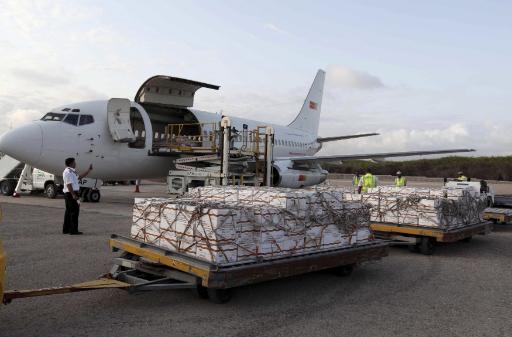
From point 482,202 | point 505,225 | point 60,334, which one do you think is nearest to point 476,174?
point 505,225

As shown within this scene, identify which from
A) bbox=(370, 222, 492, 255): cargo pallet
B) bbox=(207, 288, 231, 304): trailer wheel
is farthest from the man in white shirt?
bbox=(370, 222, 492, 255): cargo pallet

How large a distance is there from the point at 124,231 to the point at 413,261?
5.82 m

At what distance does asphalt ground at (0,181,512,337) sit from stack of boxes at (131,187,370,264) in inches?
21.9

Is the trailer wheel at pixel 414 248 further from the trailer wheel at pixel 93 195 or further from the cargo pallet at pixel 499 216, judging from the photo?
the trailer wheel at pixel 93 195

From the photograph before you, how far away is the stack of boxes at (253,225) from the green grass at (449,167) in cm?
5319

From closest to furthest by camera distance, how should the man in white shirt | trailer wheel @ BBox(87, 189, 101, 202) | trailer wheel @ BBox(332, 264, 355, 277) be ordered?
trailer wheel @ BBox(332, 264, 355, 277) → the man in white shirt → trailer wheel @ BBox(87, 189, 101, 202)

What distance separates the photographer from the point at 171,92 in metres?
17.3

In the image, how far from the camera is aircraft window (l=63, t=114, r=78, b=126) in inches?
553

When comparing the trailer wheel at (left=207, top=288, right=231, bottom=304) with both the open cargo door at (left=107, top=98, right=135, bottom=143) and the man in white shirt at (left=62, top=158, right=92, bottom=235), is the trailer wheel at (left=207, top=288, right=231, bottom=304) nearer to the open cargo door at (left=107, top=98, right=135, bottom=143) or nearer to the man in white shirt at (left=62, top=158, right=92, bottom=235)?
the man in white shirt at (left=62, top=158, right=92, bottom=235)

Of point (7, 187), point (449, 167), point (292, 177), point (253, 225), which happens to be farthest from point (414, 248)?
point (449, 167)

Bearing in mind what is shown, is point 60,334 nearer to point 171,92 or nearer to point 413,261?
point 413,261

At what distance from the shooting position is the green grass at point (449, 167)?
6178 cm

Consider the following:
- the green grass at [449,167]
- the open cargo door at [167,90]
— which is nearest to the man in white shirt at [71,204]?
the open cargo door at [167,90]

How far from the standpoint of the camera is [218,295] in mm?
4898
